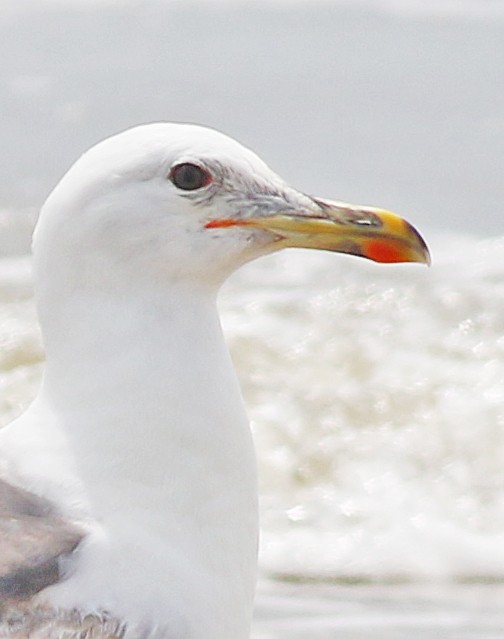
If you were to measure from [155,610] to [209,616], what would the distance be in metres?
0.13

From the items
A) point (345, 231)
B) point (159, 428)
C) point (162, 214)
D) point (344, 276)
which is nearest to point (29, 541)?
point (159, 428)

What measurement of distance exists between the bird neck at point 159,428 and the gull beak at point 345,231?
167mm

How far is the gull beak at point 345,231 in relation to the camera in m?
3.75

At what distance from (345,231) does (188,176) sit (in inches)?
13.3

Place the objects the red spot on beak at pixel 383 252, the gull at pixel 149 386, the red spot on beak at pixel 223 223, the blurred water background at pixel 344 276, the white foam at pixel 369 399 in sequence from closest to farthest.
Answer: the gull at pixel 149 386, the red spot on beak at pixel 223 223, the red spot on beak at pixel 383 252, the blurred water background at pixel 344 276, the white foam at pixel 369 399

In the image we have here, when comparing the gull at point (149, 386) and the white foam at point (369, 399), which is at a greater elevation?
the white foam at point (369, 399)

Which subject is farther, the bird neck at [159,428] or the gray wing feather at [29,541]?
the bird neck at [159,428]

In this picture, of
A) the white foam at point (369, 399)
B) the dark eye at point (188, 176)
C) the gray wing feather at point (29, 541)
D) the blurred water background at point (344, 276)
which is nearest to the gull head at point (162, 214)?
the dark eye at point (188, 176)

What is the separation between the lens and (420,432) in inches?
263

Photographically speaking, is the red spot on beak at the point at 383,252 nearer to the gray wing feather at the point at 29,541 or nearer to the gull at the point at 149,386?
the gull at the point at 149,386

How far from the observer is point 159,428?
12.0ft

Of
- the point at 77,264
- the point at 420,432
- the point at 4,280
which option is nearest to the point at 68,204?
the point at 77,264

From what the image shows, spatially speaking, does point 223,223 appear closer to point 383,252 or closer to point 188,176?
point 188,176

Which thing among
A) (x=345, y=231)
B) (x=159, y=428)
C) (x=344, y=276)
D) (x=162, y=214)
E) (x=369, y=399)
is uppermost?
(x=344, y=276)
